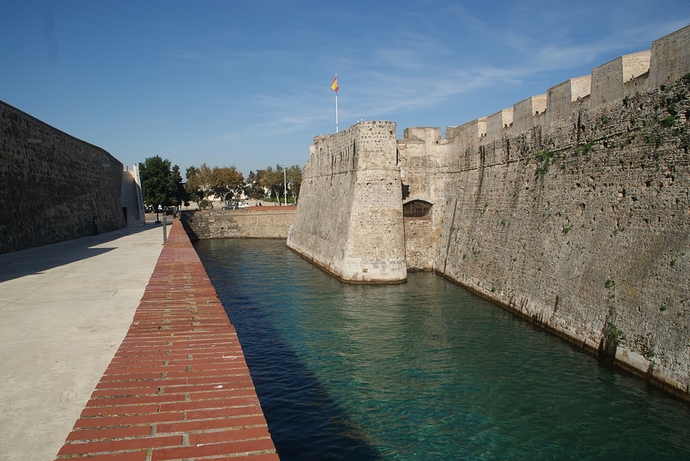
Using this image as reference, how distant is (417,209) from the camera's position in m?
25.9

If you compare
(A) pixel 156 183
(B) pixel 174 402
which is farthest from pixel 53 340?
(A) pixel 156 183

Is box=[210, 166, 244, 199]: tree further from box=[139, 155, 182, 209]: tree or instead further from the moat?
the moat

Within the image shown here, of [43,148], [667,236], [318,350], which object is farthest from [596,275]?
[43,148]

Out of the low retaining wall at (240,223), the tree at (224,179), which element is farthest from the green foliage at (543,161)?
the tree at (224,179)

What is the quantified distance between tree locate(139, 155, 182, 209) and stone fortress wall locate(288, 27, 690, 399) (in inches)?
2046

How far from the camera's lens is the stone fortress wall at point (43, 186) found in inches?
776

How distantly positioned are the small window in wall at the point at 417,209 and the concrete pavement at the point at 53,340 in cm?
1483

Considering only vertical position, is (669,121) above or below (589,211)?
above

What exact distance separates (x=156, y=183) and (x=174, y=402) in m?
70.3

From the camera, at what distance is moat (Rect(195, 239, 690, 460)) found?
829 centimetres

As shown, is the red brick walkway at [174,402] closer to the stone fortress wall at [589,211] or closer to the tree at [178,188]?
the stone fortress wall at [589,211]

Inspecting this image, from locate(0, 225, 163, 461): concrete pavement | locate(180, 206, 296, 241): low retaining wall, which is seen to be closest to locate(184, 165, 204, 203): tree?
locate(180, 206, 296, 241): low retaining wall

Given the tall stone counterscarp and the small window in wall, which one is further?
the small window in wall

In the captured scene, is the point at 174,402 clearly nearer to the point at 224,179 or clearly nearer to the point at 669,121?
the point at 669,121
